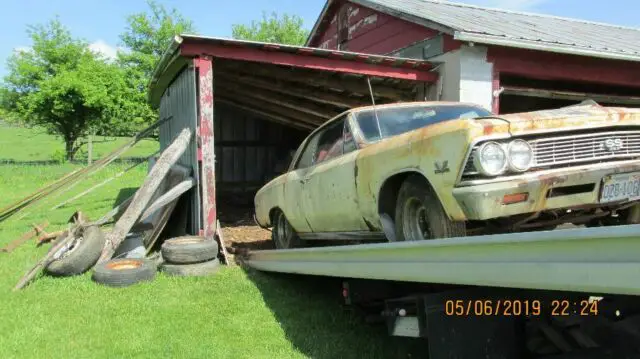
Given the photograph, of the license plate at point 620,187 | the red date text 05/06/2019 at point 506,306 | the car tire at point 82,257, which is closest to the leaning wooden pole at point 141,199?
the car tire at point 82,257

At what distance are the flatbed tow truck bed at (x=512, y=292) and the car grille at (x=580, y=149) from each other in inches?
30.3

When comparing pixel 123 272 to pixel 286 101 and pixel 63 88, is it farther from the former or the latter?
pixel 63 88

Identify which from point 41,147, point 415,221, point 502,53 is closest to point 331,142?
point 415,221

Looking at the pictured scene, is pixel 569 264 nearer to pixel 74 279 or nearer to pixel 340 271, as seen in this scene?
pixel 340 271

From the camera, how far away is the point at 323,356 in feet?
12.7

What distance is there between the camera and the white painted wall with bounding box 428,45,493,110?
8367 mm

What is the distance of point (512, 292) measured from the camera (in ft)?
9.23

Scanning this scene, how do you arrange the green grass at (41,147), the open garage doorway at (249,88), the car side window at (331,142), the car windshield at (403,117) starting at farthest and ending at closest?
1. the green grass at (41,147)
2. the open garage doorway at (249,88)
3. the car side window at (331,142)
4. the car windshield at (403,117)

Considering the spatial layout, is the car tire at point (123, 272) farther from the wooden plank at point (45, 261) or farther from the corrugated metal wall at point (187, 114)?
the corrugated metal wall at point (187, 114)

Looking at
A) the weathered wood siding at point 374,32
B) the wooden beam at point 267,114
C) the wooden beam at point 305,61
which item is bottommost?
the wooden beam at point 267,114

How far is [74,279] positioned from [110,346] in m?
2.19

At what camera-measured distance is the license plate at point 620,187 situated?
3.05 meters

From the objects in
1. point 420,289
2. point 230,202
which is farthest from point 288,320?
point 230,202

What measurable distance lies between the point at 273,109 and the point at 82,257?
6594 millimetres
